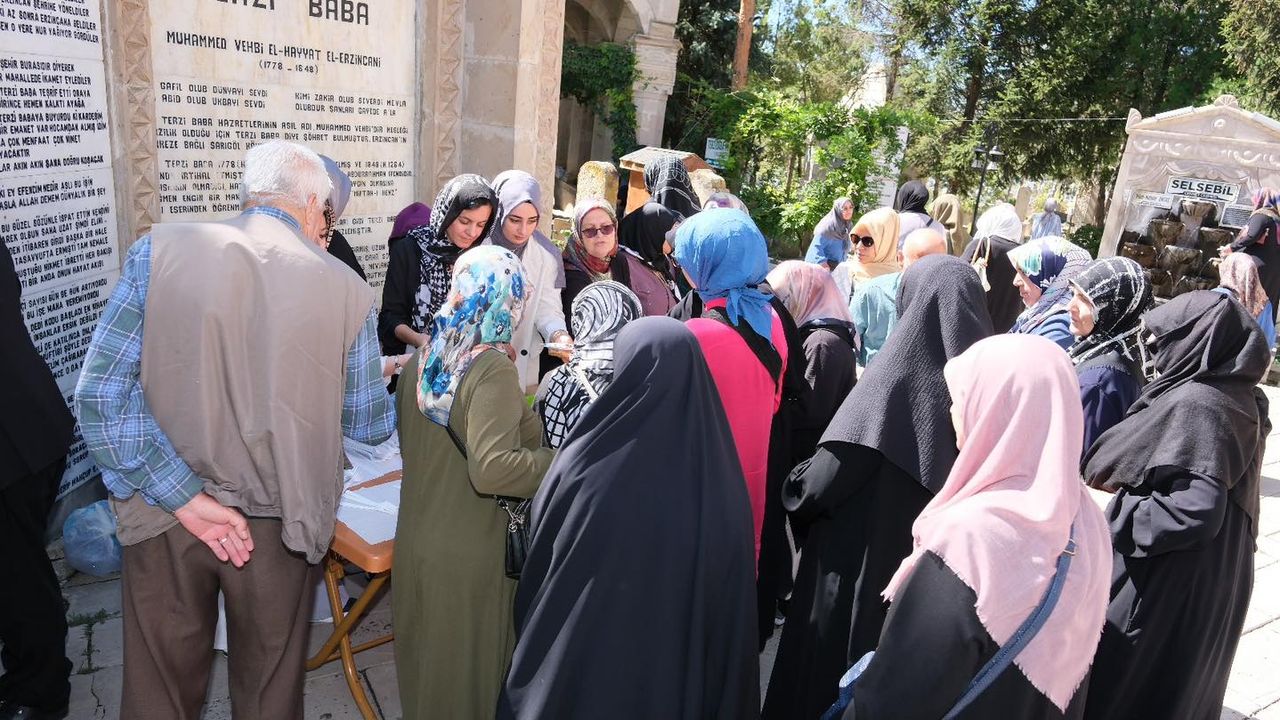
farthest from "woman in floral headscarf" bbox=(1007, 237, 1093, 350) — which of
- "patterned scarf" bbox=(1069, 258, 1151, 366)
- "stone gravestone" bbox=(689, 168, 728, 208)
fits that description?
"stone gravestone" bbox=(689, 168, 728, 208)

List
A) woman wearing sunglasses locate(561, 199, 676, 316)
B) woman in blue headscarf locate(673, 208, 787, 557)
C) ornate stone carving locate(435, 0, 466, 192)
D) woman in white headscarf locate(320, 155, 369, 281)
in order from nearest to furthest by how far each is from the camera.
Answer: woman in blue headscarf locate(673, 208, 787, 557)
woman in white headscarf locate(320, 155, 369, 281)
woman wearing sunglasses locate(561, 199, 676, 316)
ornate stone carving locate(435, 0, 466, 192)

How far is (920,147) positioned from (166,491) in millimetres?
22616

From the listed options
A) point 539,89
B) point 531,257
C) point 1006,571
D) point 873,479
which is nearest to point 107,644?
point 531,257

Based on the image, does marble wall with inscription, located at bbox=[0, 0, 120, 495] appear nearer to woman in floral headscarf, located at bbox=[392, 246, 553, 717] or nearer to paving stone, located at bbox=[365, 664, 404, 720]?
paving stone, located at bbox=[365, 664, 404, 720]

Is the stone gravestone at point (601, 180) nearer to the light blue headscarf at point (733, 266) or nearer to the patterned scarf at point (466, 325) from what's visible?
the light blue headscarf at point (733, 266)

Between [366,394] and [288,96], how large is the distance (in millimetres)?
2491

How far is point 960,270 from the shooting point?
2.61 meters

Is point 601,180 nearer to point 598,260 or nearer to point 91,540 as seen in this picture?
point 598,260

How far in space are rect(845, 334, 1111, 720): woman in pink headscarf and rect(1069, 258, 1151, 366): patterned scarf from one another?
1.51 metres

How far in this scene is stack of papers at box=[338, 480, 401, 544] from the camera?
8.69 feet

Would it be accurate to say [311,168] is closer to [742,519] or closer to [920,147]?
[742,519]

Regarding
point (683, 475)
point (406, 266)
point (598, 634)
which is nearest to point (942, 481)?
point (683, 475)

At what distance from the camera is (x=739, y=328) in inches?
107

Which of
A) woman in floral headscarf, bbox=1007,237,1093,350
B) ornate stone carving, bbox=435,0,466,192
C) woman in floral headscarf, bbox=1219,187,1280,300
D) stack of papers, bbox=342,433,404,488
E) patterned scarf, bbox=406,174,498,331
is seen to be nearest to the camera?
stack of papers, bbox=342,433,404,488
